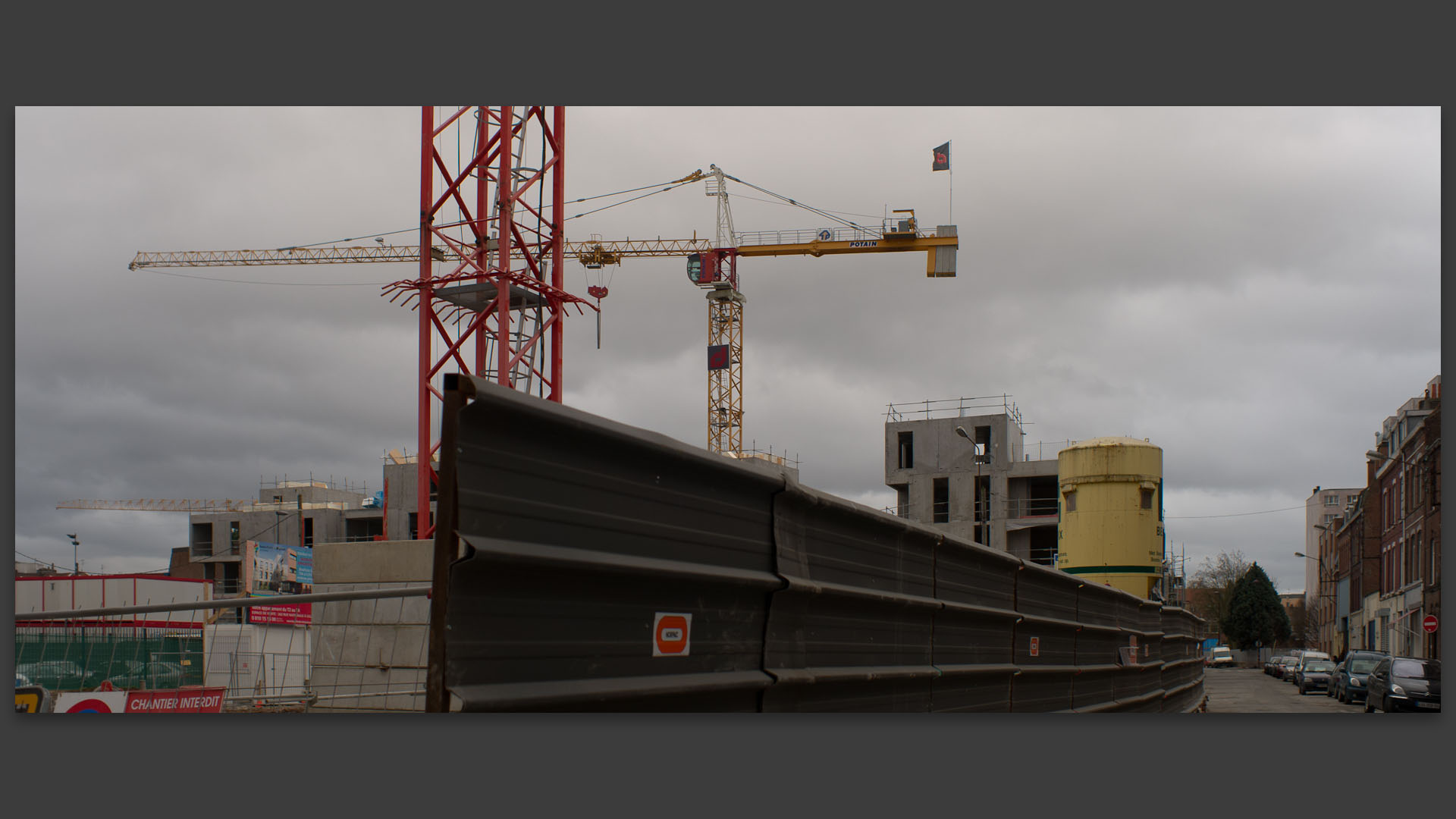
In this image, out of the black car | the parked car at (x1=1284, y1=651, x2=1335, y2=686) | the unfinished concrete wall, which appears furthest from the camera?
the parked car at (x1=1284, y1=651, x2=1335, y2=686)

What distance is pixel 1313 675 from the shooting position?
33.8m

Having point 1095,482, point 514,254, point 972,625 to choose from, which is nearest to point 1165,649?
point 1095,482

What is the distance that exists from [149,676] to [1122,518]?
518 inches

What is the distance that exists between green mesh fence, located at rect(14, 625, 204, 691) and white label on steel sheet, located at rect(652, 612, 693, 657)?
868cm

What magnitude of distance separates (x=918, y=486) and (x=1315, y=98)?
238 feet

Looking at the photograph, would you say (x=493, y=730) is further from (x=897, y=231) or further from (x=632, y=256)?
(x=632, y=256)

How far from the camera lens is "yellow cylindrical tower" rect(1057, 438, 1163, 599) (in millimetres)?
17062

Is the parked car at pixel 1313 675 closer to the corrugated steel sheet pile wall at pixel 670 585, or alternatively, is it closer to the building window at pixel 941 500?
the corrugated steel sheet pile wall at pixel 670 585

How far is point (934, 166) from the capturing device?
12.6 meters

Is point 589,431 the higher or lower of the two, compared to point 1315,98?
lower

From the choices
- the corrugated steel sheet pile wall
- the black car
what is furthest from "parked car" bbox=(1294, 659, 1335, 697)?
the corrugated steel sheet pile wall

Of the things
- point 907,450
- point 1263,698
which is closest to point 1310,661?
point 1263,698

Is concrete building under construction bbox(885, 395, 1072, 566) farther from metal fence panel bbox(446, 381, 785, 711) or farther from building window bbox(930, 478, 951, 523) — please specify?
metal fence panel bbox(446, 381, 785, 711)

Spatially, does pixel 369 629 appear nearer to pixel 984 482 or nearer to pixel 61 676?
pixel 61 676
